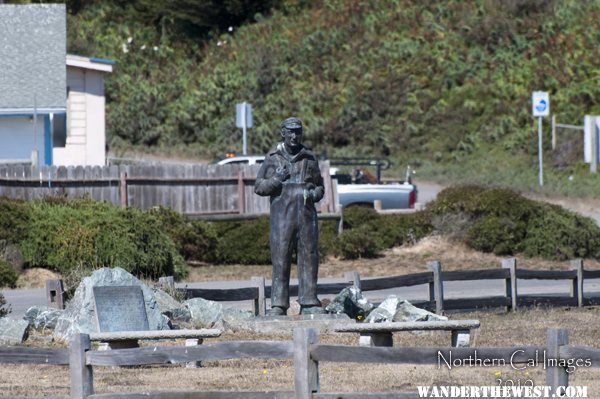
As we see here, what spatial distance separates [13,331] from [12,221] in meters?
10.2

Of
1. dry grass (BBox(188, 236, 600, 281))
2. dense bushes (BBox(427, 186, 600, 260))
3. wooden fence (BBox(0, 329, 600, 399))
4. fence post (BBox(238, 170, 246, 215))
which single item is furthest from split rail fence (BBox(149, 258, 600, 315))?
fence post (BBox(238, 170, 246, 215))

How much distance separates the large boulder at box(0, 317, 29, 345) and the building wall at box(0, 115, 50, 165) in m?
19.3

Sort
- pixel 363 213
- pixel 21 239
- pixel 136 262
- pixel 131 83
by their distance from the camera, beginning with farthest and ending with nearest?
pixel 131 83 < pixel 363 213 < pixel 21 239 < pixel 136 262

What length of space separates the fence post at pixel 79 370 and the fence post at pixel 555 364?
369 centimetres

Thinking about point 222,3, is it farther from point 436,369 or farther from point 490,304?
point 436,369

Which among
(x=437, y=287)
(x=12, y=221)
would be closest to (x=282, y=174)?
(x=437, y=287)

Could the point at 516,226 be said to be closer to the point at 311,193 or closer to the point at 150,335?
the point at 311,193

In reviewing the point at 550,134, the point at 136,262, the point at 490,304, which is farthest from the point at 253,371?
the point at 550,134

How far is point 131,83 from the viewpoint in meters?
57.6

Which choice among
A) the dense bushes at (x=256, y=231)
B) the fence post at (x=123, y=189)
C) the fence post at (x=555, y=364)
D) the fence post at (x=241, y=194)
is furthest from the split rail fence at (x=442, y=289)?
the fence post at (x=123, y=189)

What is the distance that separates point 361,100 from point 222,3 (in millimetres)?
13290

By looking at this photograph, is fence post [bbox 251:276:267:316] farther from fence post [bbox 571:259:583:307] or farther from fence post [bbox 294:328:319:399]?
fence post [bbox 294:328:319:399]

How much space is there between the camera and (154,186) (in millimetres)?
30469

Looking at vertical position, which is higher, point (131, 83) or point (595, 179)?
point (131, 83)
